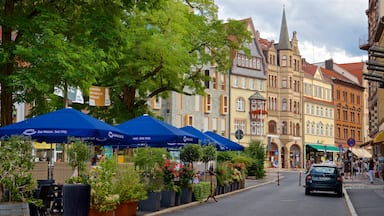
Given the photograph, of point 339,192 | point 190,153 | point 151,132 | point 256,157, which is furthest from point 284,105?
point 151,132

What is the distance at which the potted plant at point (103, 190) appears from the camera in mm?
15023

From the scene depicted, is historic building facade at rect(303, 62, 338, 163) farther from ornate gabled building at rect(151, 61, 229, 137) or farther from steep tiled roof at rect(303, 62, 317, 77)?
ornate gabled building at rect(151, 61, 229, 137)

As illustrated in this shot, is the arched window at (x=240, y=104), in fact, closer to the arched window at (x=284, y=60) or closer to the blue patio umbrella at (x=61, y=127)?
the arched window at (x=284, y=60)

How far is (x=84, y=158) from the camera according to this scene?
14.9 m

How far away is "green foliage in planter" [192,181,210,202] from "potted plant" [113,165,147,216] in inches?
259

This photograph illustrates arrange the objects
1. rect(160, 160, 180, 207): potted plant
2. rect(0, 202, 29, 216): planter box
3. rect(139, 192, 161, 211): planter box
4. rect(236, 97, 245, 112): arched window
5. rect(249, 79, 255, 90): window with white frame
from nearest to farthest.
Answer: rect(0, 202, 29, 216): planter box < rect(139, 192, 161, 211): planter box < rect(160, 160, 180, 207): potted plant < rect(236, 97, 245, 112): arched window < rect(249, 79, 255, 90): window with white frame

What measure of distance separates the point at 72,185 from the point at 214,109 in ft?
215

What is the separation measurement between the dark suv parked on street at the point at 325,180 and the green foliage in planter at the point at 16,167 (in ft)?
59.3

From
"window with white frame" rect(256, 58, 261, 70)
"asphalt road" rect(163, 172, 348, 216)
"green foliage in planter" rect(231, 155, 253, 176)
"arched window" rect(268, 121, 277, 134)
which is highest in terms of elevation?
"window with white frame" rect(256, 58, 261, 70)

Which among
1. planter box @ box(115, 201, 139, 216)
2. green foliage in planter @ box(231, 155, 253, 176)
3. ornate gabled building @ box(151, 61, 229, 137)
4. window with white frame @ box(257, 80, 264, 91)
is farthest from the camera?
window with white frame @ box(257, 80, 264, 91)

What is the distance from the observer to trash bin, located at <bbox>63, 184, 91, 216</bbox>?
13402mm

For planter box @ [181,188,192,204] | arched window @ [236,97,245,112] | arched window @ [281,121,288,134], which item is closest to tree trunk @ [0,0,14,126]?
planter box @ [181,188,192,204]

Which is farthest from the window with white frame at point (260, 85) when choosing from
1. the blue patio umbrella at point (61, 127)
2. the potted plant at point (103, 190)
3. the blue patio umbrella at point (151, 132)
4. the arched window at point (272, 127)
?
the potted plant at point (103, 190)

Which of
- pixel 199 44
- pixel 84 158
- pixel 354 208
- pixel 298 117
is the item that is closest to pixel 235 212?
pixel 354 208
